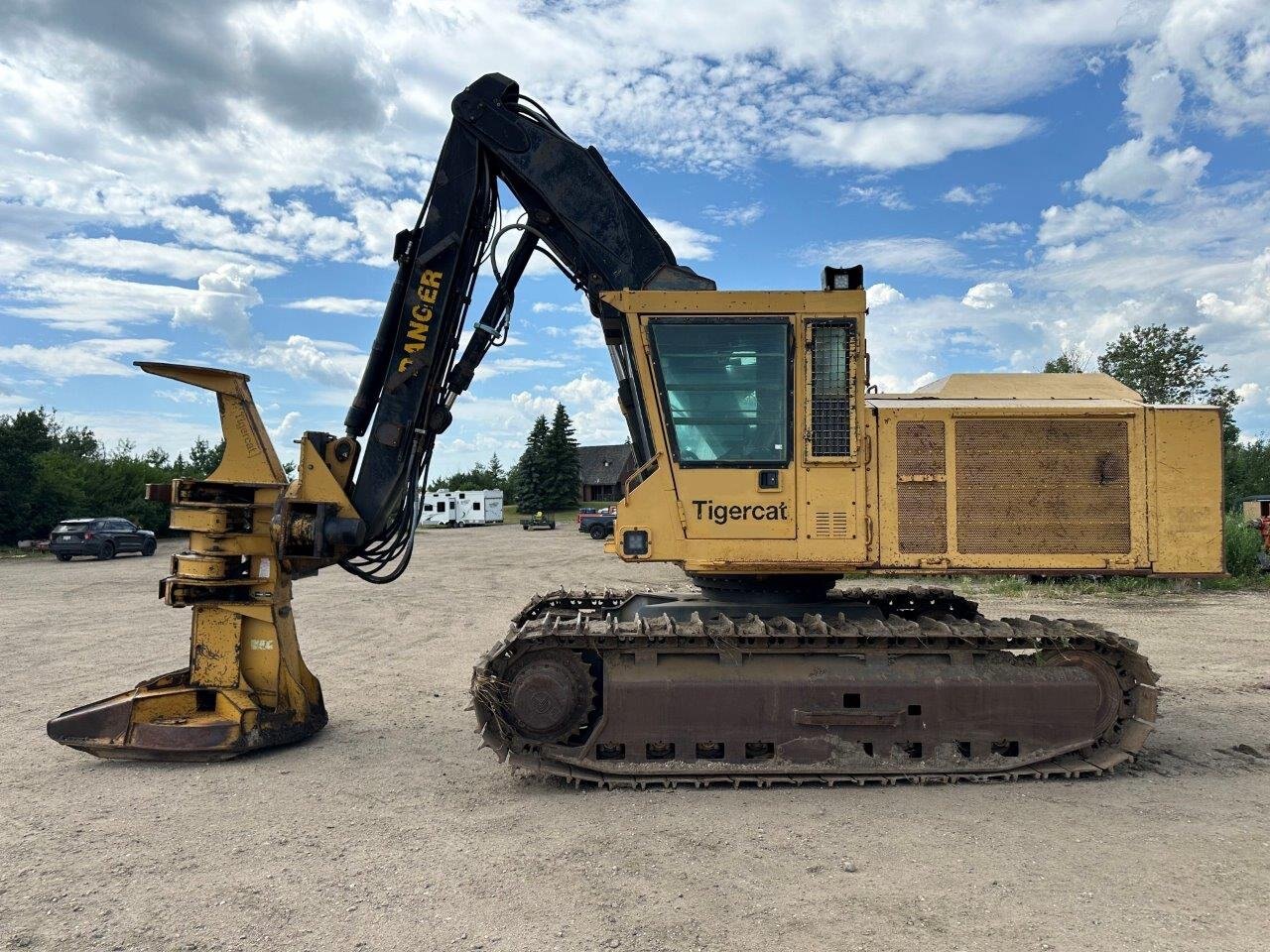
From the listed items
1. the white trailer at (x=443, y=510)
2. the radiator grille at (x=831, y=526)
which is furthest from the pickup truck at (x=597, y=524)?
the radiator grille at (x=831, y=526)

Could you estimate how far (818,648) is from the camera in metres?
5.86

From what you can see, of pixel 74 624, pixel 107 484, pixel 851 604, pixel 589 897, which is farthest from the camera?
pixel 107 484

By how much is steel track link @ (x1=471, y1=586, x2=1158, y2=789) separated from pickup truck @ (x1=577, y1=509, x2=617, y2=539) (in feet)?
107

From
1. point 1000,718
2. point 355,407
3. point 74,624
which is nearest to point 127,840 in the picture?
point 355,407

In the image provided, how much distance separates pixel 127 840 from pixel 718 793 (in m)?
3.63

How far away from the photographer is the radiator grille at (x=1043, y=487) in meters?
5.96

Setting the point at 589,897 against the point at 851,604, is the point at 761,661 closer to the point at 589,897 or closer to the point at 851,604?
the point at 851,604

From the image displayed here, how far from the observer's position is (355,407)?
705 centimetres

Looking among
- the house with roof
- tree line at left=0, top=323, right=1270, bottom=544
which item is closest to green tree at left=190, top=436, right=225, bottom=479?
tree line at left=0, top=323, right=1270, bottom=544

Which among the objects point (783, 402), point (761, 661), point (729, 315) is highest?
point (729, 315)

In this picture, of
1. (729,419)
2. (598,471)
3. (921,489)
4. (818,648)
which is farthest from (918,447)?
(598,471)

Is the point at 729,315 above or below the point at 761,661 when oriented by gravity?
above

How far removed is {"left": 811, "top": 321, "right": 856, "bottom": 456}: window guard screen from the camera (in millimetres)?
6016

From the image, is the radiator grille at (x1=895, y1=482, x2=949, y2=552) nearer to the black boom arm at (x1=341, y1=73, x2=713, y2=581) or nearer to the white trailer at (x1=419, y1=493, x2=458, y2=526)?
the black boom arm at (x1=341, y1=73, x2=713, y2=581)
